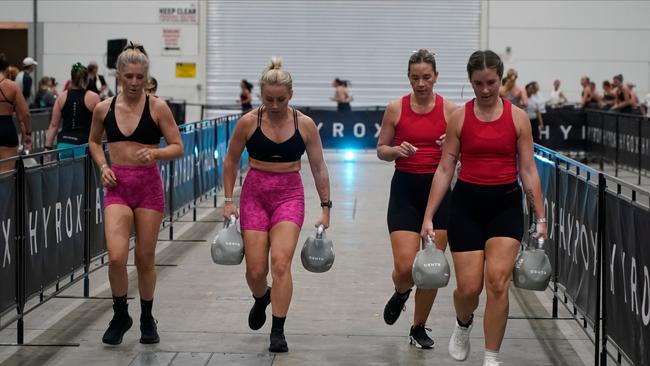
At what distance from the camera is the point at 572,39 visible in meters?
34.3

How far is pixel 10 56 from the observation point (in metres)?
37.3

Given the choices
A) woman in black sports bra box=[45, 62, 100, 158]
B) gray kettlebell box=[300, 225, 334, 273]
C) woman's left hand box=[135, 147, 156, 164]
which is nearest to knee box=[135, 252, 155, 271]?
woman's left hand box=[135, 147, 156, 164]

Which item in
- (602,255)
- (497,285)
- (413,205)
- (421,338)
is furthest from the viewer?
(421,338)

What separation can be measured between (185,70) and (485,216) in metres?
28.3

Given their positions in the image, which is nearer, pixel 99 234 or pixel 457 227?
pixel 457 227

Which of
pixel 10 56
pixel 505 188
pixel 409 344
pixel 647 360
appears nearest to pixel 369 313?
pixel 409 344

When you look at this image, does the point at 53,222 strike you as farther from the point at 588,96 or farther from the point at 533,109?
the point at 588,96

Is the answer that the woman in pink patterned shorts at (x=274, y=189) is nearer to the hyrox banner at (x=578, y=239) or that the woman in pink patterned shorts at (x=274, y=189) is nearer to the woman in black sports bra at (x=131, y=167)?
the woman in black sports bra at (x=131, y=167)

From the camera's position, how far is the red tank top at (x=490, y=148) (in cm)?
677

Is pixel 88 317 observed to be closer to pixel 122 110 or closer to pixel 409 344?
pixel 122 110

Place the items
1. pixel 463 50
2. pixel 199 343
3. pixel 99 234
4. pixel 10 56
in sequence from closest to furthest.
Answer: pixel 199 343 → pixel 99 234 → pixel 463 50 → pixel 10 56

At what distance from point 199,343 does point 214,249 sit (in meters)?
0.93

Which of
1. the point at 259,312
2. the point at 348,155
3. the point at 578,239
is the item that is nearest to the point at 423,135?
the point at 578,239

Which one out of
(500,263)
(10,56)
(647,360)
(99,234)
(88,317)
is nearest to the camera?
(647,360)
